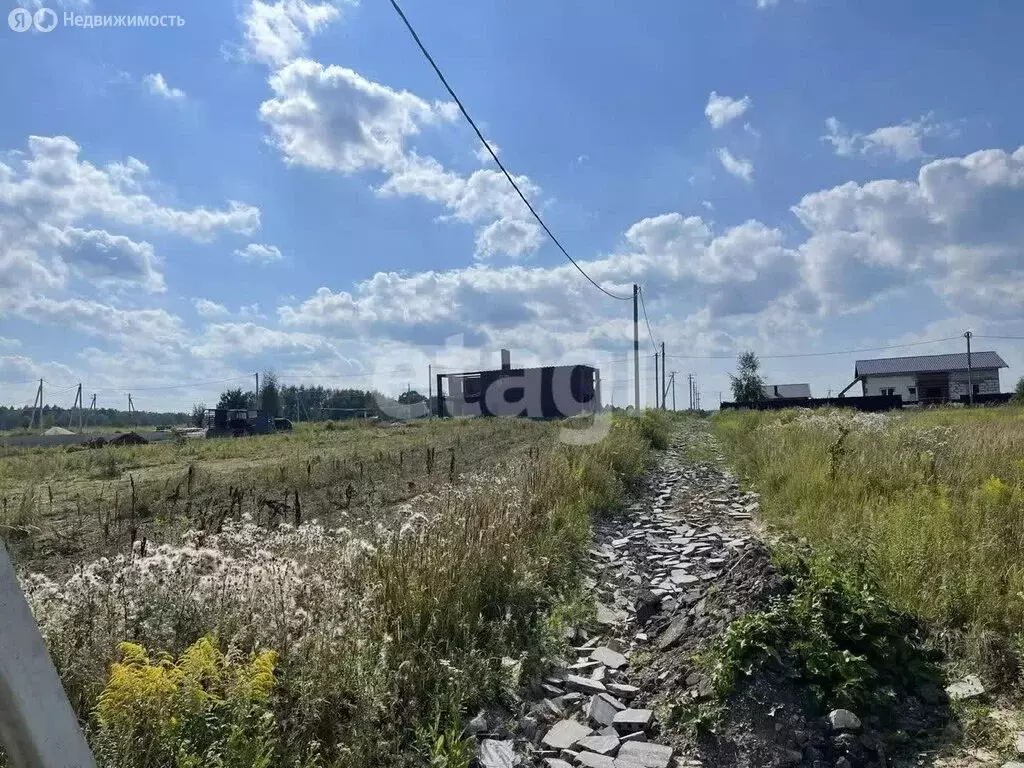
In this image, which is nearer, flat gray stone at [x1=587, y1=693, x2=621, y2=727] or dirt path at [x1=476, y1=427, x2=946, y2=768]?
dirt path at [x1=476, y1=427, x2=946, y2=768]

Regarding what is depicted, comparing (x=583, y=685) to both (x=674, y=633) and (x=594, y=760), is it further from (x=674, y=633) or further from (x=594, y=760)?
(x=674, y=633)

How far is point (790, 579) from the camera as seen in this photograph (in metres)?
4.12

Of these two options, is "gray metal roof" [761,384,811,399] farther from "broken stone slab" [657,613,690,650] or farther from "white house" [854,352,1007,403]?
"broken stone slab" [657,613,690,650]

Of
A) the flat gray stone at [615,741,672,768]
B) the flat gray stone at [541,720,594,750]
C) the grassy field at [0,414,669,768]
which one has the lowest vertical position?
the flat gray stone at [615,741,672,768]

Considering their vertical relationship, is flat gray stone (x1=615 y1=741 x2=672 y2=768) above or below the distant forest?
below

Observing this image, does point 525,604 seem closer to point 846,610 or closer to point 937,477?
point 846,610

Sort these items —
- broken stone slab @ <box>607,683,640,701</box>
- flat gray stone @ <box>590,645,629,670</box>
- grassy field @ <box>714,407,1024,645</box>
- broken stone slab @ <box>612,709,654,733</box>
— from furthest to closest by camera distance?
flat gray stone @ <box>590,645,629,670</box> → grassy field @ <box>714,407,1024,645</box> → broken stone slab @ <box>607,683,640,701</box> → broken stone slab @ <box>612,709,654,733</box>

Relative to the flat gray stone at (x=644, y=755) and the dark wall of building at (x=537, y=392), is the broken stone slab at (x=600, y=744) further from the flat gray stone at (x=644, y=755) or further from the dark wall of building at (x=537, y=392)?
the dark wall of building at (x=537, y=392)

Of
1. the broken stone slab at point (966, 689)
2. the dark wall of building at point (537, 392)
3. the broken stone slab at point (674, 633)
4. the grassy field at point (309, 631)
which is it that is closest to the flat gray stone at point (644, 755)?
the grassy field at point (309, 631)

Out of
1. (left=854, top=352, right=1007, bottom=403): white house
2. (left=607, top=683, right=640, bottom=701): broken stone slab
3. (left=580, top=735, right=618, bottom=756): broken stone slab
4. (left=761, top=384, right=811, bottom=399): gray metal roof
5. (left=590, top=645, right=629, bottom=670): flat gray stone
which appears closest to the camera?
(left=580, top=735, right=618, bottom=756): broken stone slab

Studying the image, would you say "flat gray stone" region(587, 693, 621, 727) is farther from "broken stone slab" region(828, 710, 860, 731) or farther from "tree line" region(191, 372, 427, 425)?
"tree line" region(191, 372, 427, 425)

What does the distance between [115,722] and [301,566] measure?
1680 millimetres

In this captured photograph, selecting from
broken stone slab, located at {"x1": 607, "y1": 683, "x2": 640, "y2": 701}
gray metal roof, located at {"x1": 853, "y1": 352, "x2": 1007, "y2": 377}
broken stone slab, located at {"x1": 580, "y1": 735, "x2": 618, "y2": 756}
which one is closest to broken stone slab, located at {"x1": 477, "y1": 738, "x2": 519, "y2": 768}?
broken stone slab, located at {"x1": 580, "y1": 735, "x2": 618, "y2": 756}

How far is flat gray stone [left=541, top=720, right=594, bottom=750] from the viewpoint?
3295 millimetres
